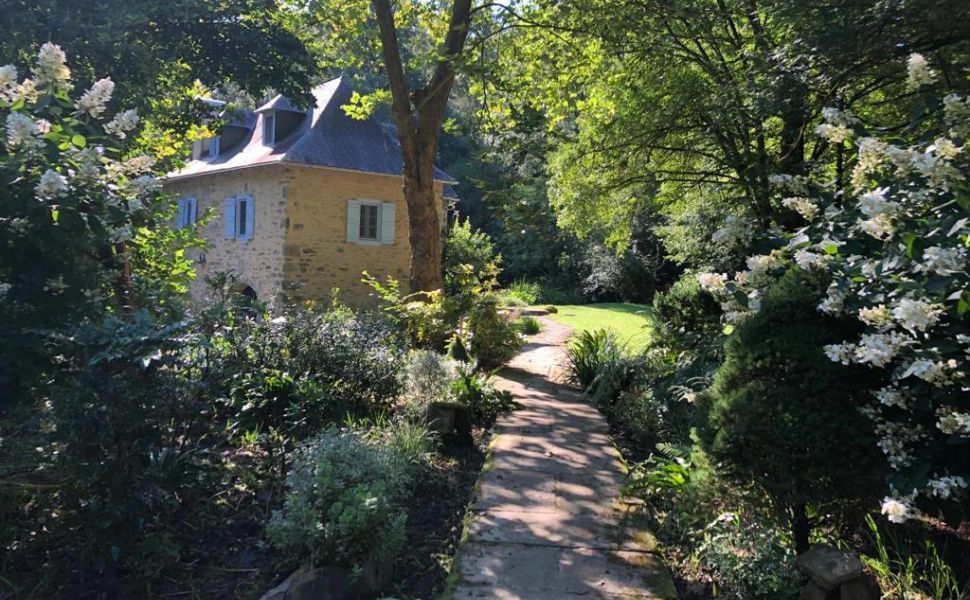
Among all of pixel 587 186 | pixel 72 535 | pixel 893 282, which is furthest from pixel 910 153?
pixel 587 186

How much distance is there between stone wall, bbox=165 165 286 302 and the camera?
17.7 meters

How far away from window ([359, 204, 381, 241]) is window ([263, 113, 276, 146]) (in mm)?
3213

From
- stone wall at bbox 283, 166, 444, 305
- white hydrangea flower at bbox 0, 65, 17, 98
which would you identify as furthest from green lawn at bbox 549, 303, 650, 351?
white hydrangea flower at bbox 0, 65, 17, 98

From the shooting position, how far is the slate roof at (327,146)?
17781 mm

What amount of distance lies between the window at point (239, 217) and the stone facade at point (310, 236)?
161 millimetres

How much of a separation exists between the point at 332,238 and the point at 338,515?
15.5m

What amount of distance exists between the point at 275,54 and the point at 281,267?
29.4ft

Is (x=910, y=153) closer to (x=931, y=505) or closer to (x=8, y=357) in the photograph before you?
(x=931, y=505)

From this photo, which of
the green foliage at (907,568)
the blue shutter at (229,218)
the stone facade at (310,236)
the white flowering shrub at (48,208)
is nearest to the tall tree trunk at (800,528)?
the green foliage at (907,568)

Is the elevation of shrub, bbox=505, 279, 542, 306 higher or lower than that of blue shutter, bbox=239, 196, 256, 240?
lower

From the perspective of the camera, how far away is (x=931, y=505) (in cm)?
300

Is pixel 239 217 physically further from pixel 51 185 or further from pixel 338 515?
pixel 338 515

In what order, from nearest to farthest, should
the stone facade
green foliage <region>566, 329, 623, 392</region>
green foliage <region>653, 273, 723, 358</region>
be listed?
green foliage <region>653, 273, 723, 358</region>, green foliage <region>566, 329, 623, 392</region>, the stone facade

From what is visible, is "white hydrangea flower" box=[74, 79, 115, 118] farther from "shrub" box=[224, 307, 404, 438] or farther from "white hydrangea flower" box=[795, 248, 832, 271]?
"white hydrangea flower" box=[795, 248, 832, 271]
